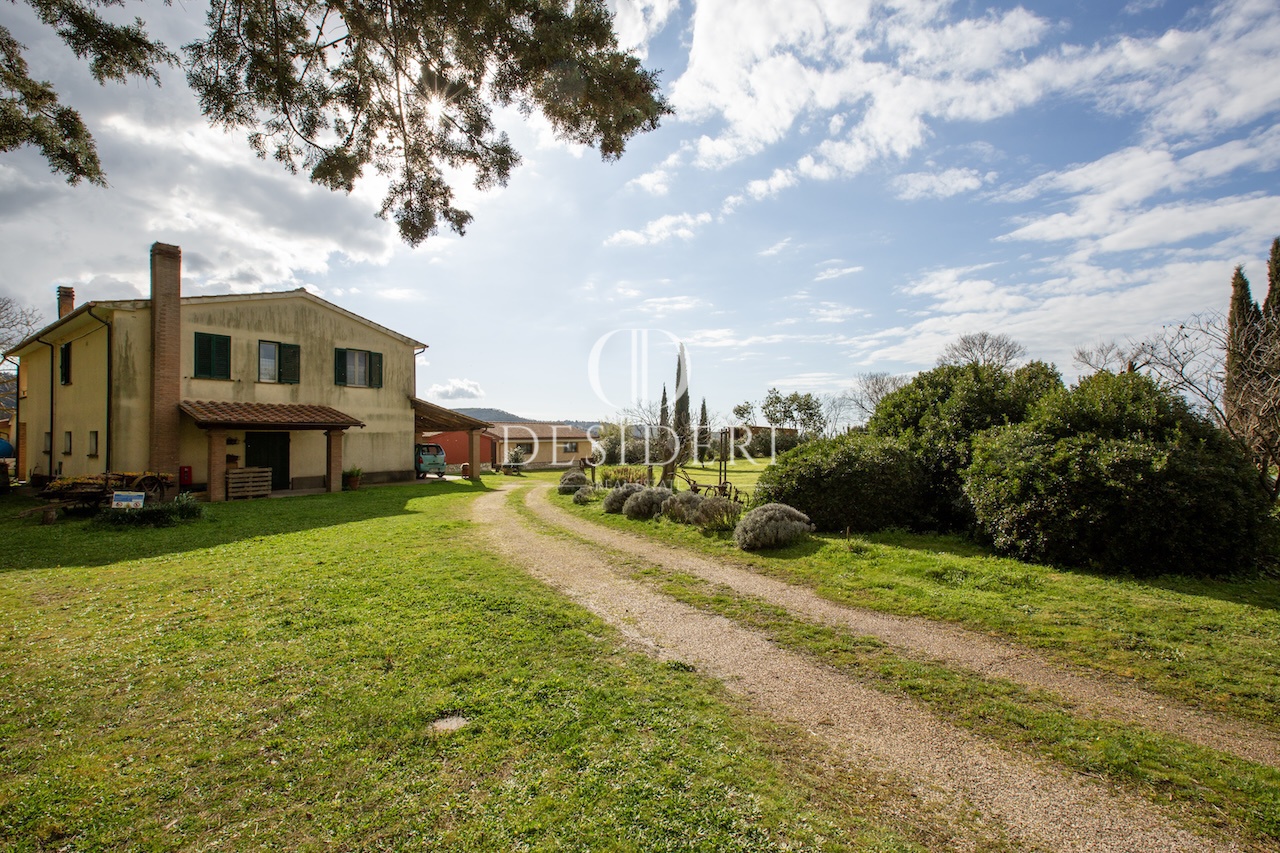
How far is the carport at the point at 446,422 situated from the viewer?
2430 cm

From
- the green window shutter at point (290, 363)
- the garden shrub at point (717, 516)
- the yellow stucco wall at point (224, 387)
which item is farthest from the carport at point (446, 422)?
the garden shrub at point (717, 516)

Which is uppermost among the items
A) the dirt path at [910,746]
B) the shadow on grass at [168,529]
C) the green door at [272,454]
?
the green door at [272,454]

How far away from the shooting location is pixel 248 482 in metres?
17.2

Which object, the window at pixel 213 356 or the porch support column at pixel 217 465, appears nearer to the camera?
the porch support column at pixel 217 465

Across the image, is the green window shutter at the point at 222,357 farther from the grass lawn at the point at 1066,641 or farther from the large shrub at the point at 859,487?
the large shrub at the point at 859,487

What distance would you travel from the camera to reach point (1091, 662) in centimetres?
501

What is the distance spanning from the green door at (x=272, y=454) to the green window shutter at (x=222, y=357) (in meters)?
2.13

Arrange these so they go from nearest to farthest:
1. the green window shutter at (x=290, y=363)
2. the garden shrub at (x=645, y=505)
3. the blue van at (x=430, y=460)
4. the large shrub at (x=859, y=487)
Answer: the large shrub at (x=859, y=487), the garden shrub at (x=645, y=505), the green window shutter at (x=290, y=363), the blue van at (x=430, y=460)

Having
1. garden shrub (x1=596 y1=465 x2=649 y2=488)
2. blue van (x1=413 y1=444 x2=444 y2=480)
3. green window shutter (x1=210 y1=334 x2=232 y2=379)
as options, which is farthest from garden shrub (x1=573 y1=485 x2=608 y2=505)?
blue van (x1=413 y1=444 x2=444 y2=480)

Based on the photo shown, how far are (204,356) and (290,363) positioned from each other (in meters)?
2.55

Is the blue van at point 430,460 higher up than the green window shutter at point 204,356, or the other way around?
the green window shutter at point 204,356

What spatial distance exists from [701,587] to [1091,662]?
417cm

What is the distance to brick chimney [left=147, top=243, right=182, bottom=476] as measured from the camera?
16.2m

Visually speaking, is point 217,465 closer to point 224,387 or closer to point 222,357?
point 224,387
